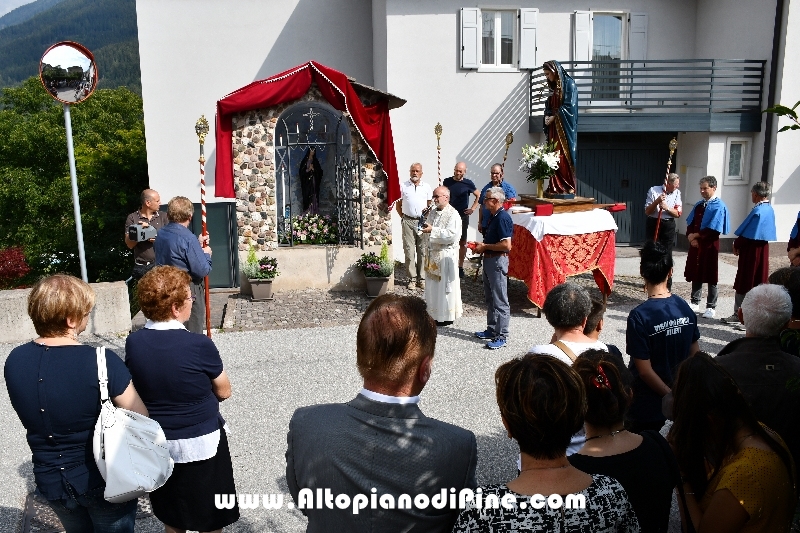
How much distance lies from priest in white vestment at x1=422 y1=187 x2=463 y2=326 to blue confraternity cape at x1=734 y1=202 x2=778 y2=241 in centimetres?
335

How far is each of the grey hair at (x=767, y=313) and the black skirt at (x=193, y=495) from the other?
2.85 m

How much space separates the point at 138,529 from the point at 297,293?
6775 millimetres

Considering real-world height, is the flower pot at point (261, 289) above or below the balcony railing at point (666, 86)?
below

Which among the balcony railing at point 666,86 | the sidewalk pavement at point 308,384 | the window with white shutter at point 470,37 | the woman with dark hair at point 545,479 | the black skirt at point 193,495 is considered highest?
the window with white shutter at point 470,37

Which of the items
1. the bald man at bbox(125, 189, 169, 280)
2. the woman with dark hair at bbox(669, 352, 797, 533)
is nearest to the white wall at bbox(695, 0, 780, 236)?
the bald man at bbox(125, 189, 169, 280)

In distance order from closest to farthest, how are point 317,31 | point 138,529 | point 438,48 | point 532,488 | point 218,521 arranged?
point 532,488 < point 218,521 < point 138,529 < point 438,48 < point 317,31

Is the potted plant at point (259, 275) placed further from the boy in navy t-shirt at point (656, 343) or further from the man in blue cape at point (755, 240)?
the boy in navy t-shirt at point (656, 343)

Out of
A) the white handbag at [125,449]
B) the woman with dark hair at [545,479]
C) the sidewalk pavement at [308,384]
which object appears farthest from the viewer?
the sidewalk pavement at [308,384]

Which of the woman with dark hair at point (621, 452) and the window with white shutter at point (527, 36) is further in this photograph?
the window with white shutter at point (527, 36)

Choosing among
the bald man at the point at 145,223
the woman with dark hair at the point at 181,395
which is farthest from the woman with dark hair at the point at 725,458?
the bald man at the point at 145,223

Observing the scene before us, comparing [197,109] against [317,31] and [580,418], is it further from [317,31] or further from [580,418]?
[580,418]

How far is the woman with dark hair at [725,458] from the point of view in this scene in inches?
104

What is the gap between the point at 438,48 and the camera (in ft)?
45.3

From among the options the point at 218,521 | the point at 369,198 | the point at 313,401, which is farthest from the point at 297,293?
the point at 218,521
